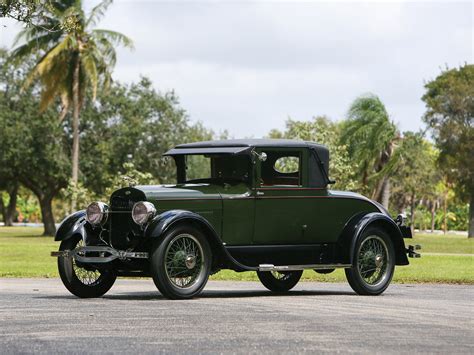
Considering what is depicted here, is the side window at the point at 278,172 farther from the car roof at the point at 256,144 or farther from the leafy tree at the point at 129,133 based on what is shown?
the leafy tree at the point at 129,133

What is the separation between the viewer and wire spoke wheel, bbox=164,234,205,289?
13711mm

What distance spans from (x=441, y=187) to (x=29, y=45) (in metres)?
65.4

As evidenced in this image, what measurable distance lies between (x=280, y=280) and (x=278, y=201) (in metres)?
2.20

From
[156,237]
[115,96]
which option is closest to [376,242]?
[156,237]

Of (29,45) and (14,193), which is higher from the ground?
(29,45)

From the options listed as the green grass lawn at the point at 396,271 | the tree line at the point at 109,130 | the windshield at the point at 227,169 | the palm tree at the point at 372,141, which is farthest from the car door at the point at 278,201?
the palm tree at the point at 372,141

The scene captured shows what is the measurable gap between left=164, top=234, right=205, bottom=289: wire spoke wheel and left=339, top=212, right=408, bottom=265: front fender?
2244 millimetres

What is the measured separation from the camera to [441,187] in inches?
4252

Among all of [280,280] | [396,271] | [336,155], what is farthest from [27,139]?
[280,280]

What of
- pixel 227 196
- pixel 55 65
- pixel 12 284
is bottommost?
pixel 12 284

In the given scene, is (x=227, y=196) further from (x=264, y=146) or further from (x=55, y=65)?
(x=55, y=65)

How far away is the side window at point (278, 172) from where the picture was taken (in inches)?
587

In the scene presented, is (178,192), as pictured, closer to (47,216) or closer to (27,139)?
(27,139)

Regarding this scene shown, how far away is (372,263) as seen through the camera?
50.7ft
